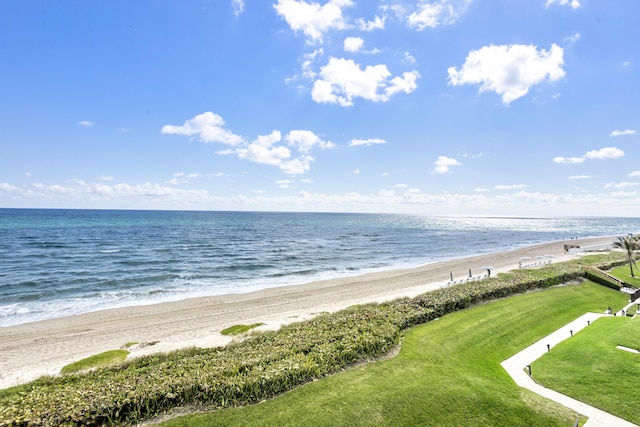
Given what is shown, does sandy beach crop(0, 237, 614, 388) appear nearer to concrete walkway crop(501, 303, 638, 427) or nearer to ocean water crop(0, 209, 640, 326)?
ocean water crop(0, 209, 640, 326)

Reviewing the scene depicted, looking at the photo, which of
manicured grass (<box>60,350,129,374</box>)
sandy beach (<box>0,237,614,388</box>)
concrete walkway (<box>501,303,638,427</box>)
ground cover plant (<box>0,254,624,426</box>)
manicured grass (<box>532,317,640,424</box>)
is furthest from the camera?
sandy beach (<box>0,237,614,388</box>)

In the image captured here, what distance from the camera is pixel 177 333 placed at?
2125 cm

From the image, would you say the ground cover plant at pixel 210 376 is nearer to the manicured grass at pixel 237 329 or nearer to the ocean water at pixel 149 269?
the manicured grass at pixel 237 329

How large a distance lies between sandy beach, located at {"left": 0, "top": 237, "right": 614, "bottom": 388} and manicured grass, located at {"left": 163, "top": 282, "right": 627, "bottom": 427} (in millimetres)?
9139

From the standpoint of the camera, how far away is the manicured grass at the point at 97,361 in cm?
1529

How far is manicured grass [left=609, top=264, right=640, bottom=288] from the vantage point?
31569mm

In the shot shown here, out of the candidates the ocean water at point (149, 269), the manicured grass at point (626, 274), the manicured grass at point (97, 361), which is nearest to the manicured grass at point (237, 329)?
the manicured grass at point (97, 361)

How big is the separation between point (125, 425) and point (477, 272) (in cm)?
4478

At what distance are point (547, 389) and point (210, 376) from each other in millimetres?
14815

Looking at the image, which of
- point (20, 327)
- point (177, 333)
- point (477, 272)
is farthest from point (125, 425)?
point (477, 272)

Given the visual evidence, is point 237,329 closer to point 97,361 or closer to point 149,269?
point 97,361

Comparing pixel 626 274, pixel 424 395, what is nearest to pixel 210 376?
pixel 424 395

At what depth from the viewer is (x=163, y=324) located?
76.0ft

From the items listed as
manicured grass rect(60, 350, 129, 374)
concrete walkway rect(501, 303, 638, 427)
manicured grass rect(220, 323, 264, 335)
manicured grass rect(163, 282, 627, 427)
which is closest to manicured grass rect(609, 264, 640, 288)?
concrete walkway rect(501, 303, 638, 427)
